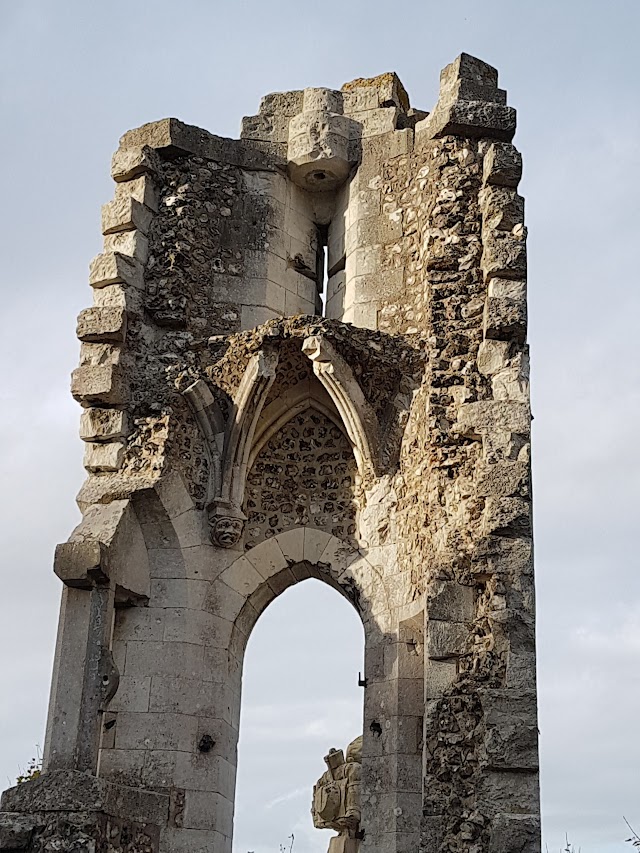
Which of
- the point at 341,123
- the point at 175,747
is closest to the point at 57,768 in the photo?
the point at 175,747

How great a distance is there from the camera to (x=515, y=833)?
929 cm

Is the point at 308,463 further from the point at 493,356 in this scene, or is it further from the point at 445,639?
the point at 445,639

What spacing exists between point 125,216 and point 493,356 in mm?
3737

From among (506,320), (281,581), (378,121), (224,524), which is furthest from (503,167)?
(281,581)

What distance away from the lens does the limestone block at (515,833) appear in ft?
30.3

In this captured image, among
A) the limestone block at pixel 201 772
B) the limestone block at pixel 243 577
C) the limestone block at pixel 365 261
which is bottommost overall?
the limestone block at pixel 201 772

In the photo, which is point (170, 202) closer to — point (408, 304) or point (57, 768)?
point (408, 304)

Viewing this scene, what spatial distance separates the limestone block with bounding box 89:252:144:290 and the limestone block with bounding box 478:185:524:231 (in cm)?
320

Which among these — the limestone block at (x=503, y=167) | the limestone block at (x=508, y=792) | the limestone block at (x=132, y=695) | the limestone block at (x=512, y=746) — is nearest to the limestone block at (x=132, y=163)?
the limestone block at (x=503, y=167)

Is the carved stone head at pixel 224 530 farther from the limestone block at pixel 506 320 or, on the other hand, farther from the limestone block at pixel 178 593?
the limestone block at pixel 506 320

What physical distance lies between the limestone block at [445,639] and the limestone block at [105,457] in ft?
10.4

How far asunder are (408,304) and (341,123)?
2.15 meters

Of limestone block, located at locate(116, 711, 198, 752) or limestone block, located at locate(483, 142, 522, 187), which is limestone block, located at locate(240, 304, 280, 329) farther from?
limestone block, located at locate(116, 711, 198, 752)

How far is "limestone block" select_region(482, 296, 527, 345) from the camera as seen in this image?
11.1 meters
